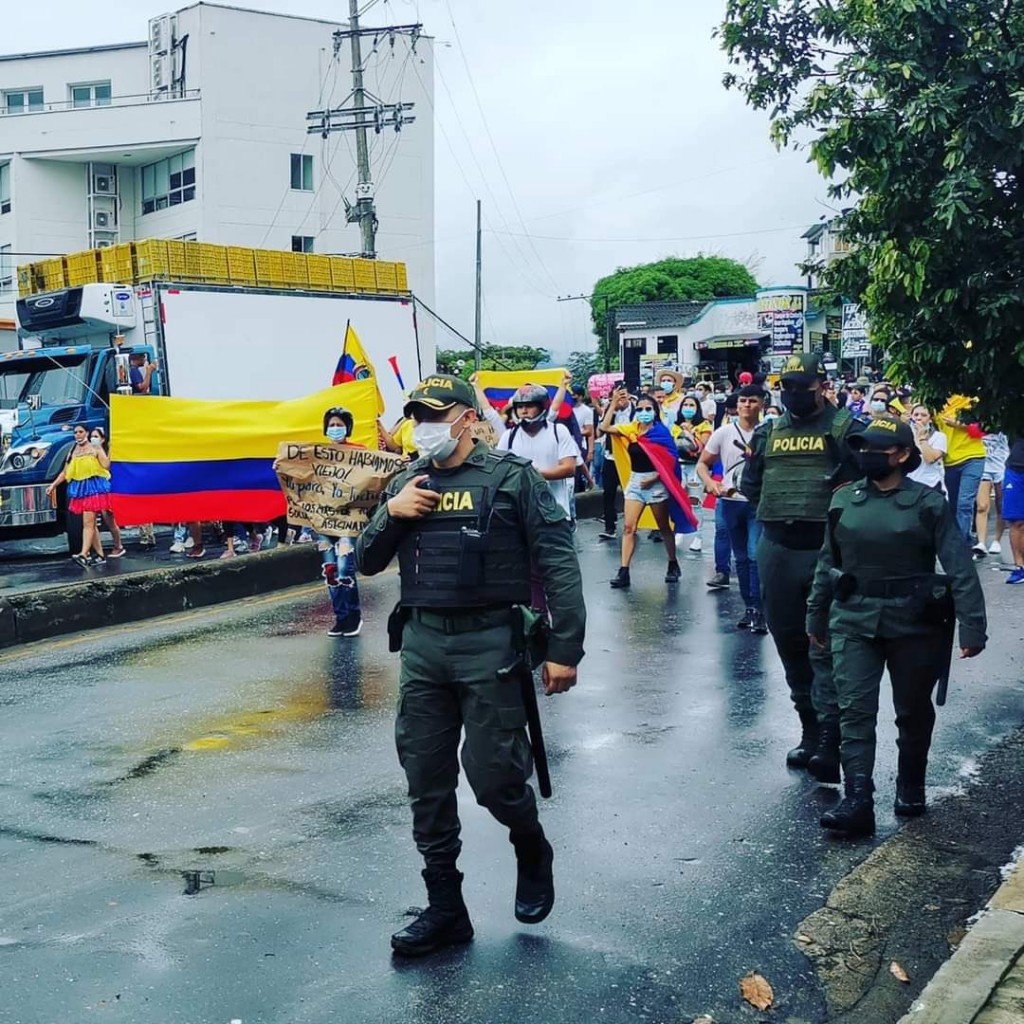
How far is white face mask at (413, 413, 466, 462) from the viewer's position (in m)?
4.60

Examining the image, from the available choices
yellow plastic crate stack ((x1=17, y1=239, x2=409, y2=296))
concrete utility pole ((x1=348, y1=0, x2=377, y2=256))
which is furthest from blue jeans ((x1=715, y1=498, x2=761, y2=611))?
concrete utility pole ((x1=348, y1=0, x2=377, y2=256))

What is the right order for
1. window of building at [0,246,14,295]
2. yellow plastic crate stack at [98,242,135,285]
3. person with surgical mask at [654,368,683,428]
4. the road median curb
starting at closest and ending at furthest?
the road median curb → yellow plastic crate stack at [98,242,135,285] → person with surgical mask at [654,368,683,428] → window of building at [0,246,14,295]

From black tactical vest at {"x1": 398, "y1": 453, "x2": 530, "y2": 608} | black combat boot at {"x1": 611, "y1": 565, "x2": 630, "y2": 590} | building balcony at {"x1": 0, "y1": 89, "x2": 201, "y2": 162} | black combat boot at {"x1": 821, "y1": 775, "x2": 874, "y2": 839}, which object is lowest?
black combat boot at {"x1": 611, "y1": 565, "x2": 630, "y2": 590}

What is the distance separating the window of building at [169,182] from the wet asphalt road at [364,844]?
43253 millimetres

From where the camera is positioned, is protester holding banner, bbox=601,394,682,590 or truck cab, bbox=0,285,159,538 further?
truck cab, bbox=0,285,159,538

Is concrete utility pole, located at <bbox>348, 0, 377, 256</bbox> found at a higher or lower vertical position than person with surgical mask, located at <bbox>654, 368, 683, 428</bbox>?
higher

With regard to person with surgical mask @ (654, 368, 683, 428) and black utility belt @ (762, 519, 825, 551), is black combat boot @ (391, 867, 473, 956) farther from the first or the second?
person with surgical mask @ (654, 368, 683, 428)

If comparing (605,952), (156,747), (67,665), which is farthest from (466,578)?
(67,665)

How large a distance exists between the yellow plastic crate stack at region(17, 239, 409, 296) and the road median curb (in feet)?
20.8

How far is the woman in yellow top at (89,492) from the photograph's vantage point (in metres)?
14.9

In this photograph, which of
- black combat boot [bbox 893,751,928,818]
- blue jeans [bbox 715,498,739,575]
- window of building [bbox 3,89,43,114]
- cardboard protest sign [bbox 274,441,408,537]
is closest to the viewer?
black combat boot [bbox 893,751,928,818]

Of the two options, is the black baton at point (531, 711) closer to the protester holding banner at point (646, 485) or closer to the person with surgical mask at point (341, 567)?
the person with surgical mask at point (341, 567)

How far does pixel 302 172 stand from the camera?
52125 mm

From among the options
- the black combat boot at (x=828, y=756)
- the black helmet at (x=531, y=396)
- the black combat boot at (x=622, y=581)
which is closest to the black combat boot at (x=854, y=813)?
the black combat boot at (x=828, y=756)
